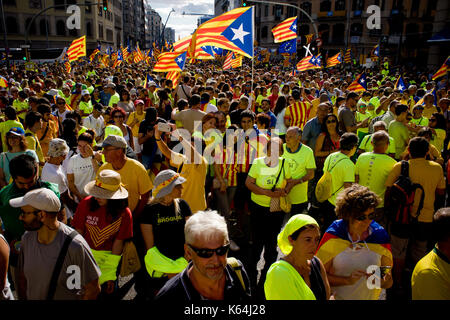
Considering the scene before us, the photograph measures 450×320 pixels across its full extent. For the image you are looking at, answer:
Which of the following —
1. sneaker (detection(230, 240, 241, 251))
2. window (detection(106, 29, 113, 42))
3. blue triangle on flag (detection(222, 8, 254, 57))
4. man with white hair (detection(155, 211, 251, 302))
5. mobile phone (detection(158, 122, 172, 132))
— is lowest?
sneaker (detection(230, 240, 241, 251))

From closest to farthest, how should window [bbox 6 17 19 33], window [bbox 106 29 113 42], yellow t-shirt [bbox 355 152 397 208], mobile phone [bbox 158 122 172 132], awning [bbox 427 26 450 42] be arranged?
yellow t-shirt [bbox 355 152 397 208] → mobile phone [bbox 158 122 172 132] → awning [bbox 427 26 450 42] → window [bbox 6 17 19 33] → window [bbox 106 29 113 42]

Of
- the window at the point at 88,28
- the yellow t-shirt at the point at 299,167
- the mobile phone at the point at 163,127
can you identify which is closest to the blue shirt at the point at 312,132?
the yellow t-shirt at the point at 299,167

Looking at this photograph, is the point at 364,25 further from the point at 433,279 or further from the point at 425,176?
the point at 433,279

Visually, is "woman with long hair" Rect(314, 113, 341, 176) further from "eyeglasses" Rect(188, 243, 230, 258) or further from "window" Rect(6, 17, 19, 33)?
"window" Rect(6, 17, 19, 33)

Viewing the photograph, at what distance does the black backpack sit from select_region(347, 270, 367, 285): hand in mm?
1408

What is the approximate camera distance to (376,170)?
412 centimetres

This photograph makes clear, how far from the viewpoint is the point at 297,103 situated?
7824mm

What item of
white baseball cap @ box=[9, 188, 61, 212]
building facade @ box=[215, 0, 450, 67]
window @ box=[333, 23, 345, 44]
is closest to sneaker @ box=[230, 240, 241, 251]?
white baseball cap @ box=[9, 188, 61, 212]

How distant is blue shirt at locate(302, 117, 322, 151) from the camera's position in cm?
619

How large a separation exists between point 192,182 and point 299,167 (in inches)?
55.2

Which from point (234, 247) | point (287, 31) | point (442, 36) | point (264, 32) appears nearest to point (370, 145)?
point (234, 247)
